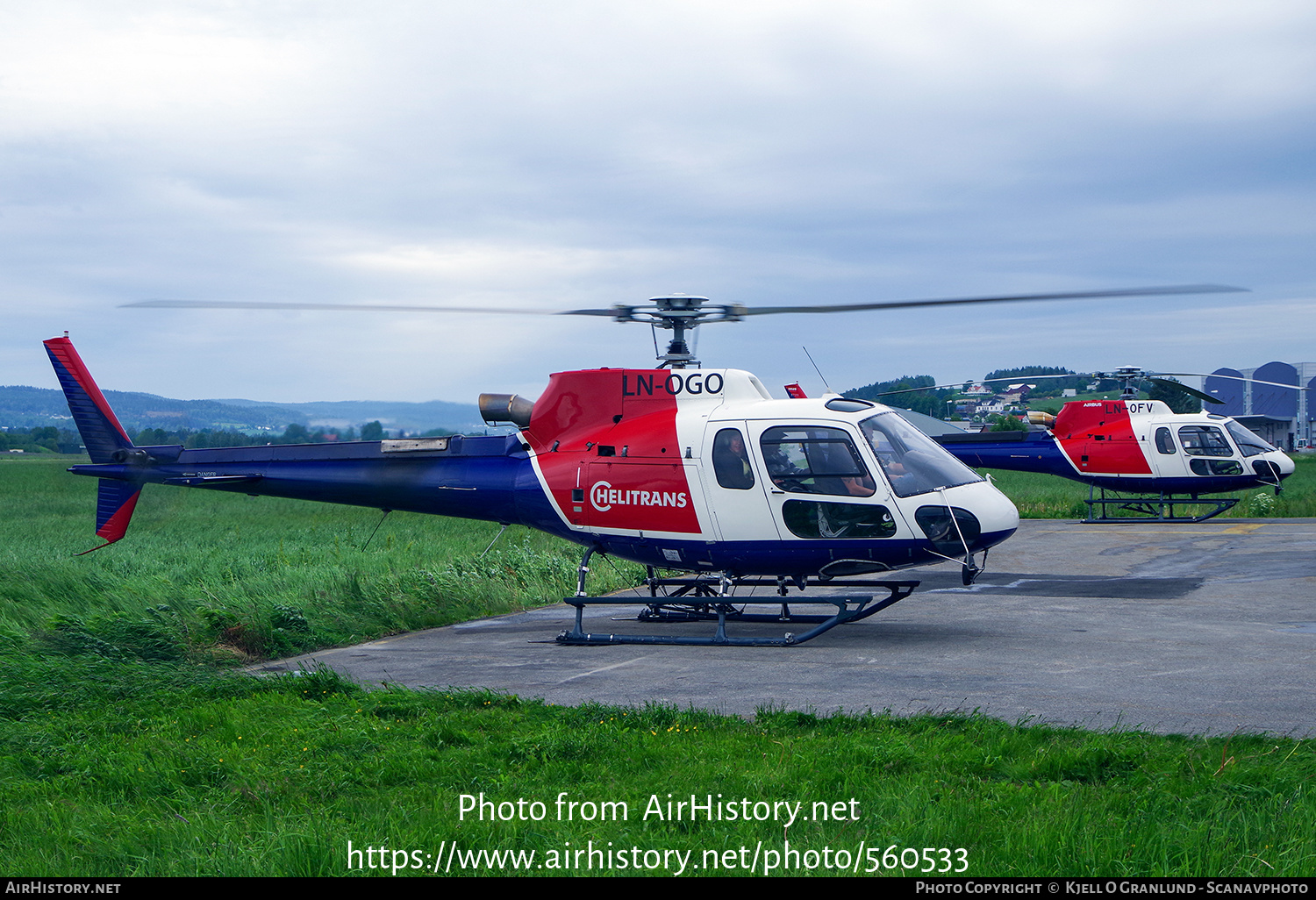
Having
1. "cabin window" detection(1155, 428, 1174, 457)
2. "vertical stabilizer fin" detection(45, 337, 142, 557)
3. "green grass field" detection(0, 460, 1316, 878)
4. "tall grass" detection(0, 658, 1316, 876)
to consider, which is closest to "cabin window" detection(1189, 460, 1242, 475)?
"cabin window" detection(1155, 428, 1174, 457)

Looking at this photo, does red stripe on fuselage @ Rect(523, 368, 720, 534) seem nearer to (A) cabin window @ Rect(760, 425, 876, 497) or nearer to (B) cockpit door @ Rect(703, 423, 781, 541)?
(B) cockpit door @ Rect(703, 423, 781, 541)

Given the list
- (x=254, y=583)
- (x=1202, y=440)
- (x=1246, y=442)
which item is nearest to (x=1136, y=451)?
(x=1202, y=440)

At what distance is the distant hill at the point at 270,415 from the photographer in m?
16.0

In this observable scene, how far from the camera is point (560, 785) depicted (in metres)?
5.77

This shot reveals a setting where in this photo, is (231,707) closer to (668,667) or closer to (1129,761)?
(668,667)

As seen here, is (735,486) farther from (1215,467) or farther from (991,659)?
(1215,467)

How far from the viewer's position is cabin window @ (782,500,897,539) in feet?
34.1

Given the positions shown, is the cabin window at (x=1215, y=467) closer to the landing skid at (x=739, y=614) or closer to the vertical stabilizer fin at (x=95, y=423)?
the landing skid at (x=739, y=614)

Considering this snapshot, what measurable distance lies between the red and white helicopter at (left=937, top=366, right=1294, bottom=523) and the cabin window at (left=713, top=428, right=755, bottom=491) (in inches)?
620

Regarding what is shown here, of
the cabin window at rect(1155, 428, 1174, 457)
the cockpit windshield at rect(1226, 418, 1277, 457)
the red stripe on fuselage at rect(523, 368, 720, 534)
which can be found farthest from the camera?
the cockpit windshield at rect(1226, 418, 1277, 457)

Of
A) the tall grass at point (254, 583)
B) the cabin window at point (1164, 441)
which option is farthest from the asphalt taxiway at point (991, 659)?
the cabin window at point (1164, 441)

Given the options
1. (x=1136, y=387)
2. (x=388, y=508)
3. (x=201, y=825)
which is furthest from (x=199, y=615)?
(x=1136, y=387)

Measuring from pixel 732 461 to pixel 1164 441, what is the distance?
18.2 m

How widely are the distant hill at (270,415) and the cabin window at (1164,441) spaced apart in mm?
16609
